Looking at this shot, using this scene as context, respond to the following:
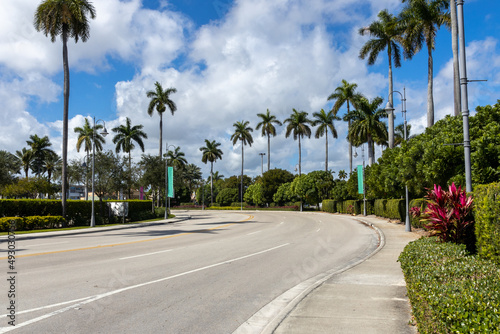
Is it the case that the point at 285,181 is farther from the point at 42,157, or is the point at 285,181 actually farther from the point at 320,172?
the point at 42,157

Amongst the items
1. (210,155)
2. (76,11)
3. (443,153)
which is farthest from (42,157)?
(443,153)

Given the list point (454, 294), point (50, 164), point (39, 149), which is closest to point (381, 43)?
point (454, 294)

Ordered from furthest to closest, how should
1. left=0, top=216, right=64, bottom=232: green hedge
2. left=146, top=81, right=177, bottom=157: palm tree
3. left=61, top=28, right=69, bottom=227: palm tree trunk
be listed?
left=146, top=81, right=177, bottom=157: palm tree, left=61, top=28, right=69, bottom=227: palm tree trunk, left=0, top=216, right=64, bottom=232: green hedge

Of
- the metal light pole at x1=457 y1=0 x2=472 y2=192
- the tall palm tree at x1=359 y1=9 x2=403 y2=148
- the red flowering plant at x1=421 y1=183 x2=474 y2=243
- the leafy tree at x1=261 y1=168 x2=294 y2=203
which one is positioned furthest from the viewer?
the leafy tree at x1=261 y1=168 x2=294 y2=203

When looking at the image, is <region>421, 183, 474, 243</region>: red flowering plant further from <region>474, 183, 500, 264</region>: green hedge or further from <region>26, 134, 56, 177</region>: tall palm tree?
<region>26, 134, 56, 177</region>: tall palm tree

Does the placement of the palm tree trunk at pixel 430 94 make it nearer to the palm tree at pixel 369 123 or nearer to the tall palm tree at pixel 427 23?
the tall palm tree at pixel 427 23

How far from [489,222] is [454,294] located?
4449 millimetres

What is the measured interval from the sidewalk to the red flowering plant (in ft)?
5.20

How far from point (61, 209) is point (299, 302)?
28.8m

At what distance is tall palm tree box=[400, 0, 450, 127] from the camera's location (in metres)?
29.8

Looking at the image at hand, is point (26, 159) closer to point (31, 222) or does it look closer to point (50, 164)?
point (50, 164)

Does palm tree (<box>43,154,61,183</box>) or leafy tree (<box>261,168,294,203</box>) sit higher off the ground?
palm tree (<box>43,154,61,183</box>)

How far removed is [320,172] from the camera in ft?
216

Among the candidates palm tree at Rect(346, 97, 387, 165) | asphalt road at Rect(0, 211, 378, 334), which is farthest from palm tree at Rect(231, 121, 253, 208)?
asphalt road at Rect(0, 211, 378, 334)
